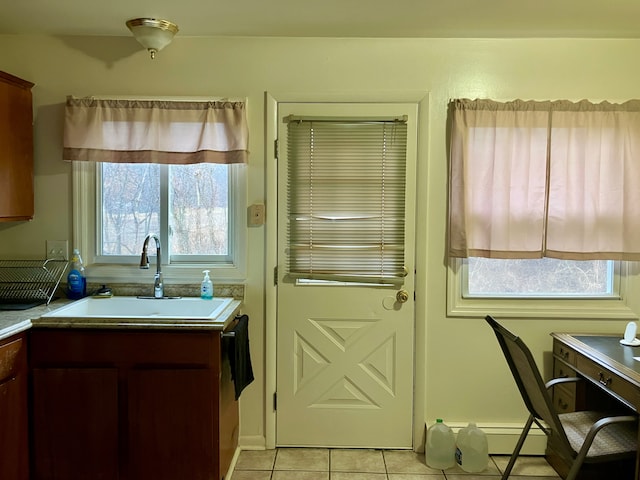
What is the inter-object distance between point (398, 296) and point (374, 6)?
1454 millimetres

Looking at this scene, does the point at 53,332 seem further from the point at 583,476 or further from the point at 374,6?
the point at 583,476

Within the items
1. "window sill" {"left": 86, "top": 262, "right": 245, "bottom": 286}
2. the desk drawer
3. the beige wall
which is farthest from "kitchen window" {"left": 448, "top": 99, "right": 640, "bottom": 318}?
"window sill" {"left": 86, "top": 262, "right": 245, "bottom": 286}

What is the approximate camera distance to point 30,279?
2766mm

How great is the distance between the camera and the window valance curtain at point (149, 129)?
8.89ft

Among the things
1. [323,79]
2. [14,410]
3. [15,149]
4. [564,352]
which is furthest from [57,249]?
[564,352]

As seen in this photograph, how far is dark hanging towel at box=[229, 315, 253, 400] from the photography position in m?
2.44

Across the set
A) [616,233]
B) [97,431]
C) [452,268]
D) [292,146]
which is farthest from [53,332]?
[616,233]

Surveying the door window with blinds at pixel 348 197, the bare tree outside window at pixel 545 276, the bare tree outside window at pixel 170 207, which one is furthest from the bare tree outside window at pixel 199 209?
the bare tree outside window at pixel 545 276

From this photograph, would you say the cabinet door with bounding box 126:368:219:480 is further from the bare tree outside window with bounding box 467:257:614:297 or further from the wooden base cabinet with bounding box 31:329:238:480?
the bare tree outside window with bounding box 467:257:614:297

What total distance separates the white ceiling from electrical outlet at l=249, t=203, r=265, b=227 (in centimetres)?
91

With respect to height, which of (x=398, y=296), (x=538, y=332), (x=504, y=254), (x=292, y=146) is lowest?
(x=538, y=332)

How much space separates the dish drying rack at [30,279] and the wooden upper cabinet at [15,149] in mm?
269

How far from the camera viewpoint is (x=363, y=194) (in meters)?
2.78

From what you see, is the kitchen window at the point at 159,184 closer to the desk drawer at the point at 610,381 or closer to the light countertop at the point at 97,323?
the light countertop at the point at 97,323
